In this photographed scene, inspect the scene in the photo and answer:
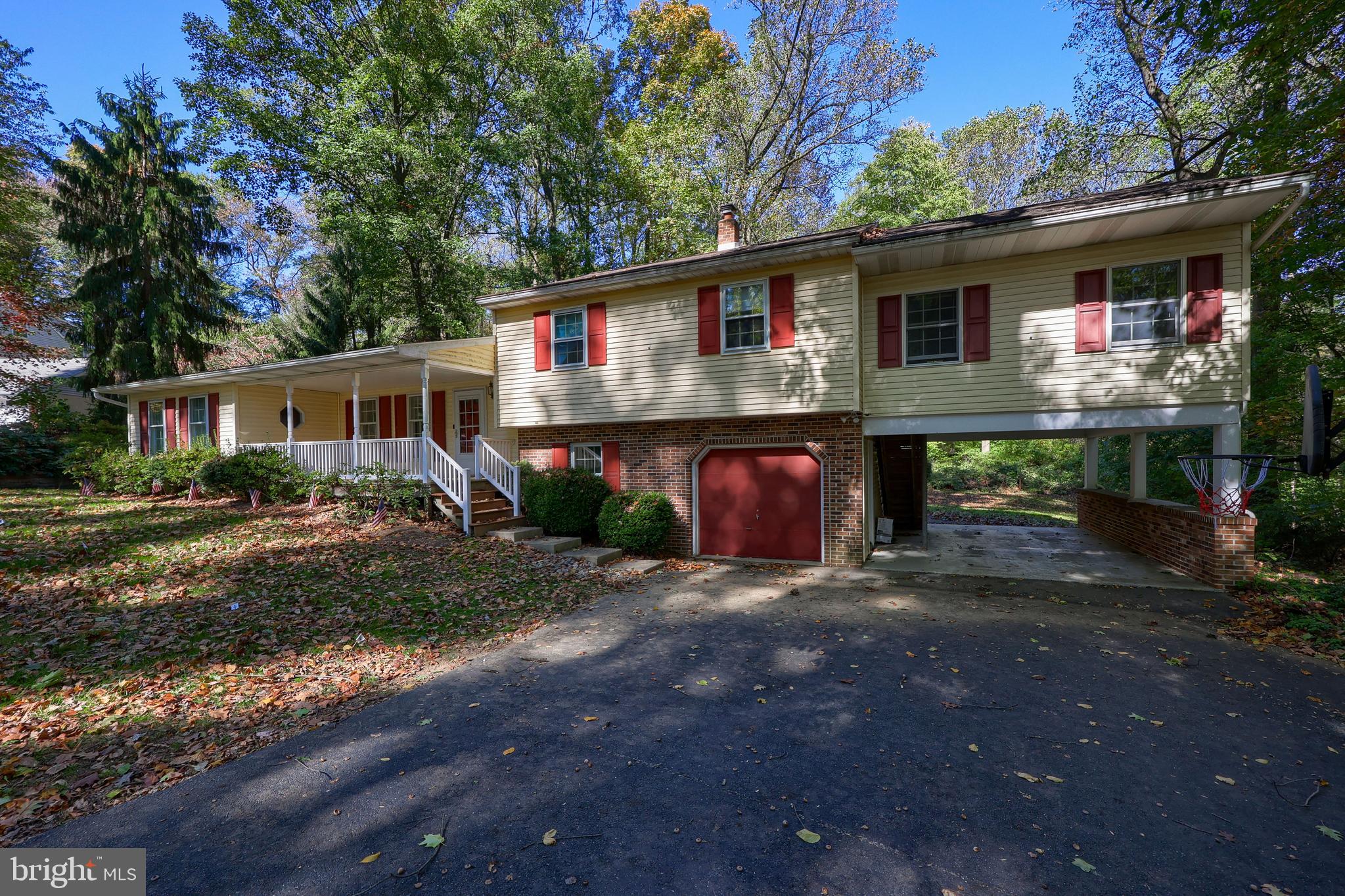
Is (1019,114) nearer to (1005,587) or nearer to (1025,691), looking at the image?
(1005,587)

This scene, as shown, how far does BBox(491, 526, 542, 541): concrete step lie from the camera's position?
11.0 metres

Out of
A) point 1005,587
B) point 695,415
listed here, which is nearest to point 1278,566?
point 1005,587

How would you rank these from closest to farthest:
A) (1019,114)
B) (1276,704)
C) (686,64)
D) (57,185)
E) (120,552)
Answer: (1276,704), (120,552), (57,185), (686,64), (1019,114)

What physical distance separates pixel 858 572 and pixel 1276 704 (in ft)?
17.9

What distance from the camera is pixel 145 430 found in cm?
1812

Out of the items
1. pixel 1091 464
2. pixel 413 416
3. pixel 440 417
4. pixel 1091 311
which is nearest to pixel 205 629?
pixel 440 417

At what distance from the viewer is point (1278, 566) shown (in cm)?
930

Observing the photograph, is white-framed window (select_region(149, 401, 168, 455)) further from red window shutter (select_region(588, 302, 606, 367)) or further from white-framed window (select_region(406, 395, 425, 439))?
red window shutter (select_region(588, 302, 606, 367))

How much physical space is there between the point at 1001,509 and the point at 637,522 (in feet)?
49.5

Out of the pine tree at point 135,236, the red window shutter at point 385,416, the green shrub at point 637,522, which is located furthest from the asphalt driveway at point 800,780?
the pine tree at point 135,236

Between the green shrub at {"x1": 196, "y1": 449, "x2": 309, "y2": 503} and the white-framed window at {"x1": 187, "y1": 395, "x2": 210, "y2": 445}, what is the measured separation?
2.85 m

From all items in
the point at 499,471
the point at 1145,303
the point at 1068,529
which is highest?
the point at 1145,303

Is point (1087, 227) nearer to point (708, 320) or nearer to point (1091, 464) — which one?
point (708, 320)

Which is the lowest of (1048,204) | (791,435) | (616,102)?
(791,435)
